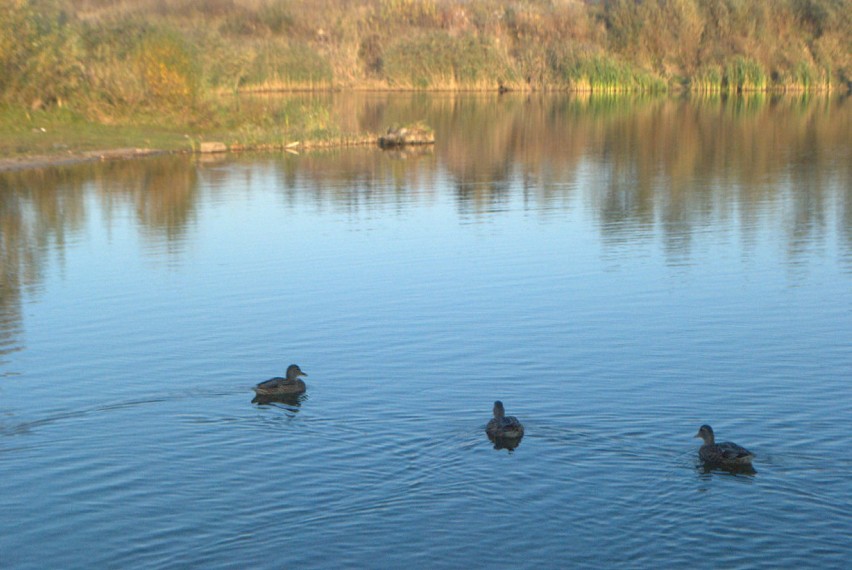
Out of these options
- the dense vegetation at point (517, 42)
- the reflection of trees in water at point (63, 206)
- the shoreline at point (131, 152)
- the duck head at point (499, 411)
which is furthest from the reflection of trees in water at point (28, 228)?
the dense vegetation at point (517, 42)

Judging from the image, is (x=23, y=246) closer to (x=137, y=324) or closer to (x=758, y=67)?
(x=137, y=324)

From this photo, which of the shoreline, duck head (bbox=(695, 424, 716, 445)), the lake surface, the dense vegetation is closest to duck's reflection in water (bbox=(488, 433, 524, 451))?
the lake surface

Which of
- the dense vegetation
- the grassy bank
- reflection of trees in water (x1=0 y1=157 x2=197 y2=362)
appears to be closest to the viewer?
reflection of trees in water (x1=0 y1=157 x2=197 y2=362)

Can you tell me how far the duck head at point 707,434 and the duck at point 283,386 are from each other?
460cm

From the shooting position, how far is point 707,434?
1125 centimetres

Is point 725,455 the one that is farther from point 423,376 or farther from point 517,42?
point 517,42

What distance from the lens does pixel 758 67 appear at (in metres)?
75.1

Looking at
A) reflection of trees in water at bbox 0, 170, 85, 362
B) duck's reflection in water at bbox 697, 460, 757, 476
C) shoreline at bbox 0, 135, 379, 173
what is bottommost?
duck's reflection in water at bbox 697, 460, 757, 476

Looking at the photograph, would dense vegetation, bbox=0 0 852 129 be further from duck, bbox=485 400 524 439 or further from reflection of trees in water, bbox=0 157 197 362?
duck, bbox=485 400 524 439

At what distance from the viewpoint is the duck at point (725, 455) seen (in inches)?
423

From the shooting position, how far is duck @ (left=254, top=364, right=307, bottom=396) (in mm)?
13109

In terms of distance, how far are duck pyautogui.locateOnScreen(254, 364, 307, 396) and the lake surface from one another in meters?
Result: 0.21

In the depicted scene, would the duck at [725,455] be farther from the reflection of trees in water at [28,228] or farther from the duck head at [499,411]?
the reflection of trees in water at [28,228]

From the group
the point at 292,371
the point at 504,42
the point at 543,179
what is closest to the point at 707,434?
the point at 292,371
